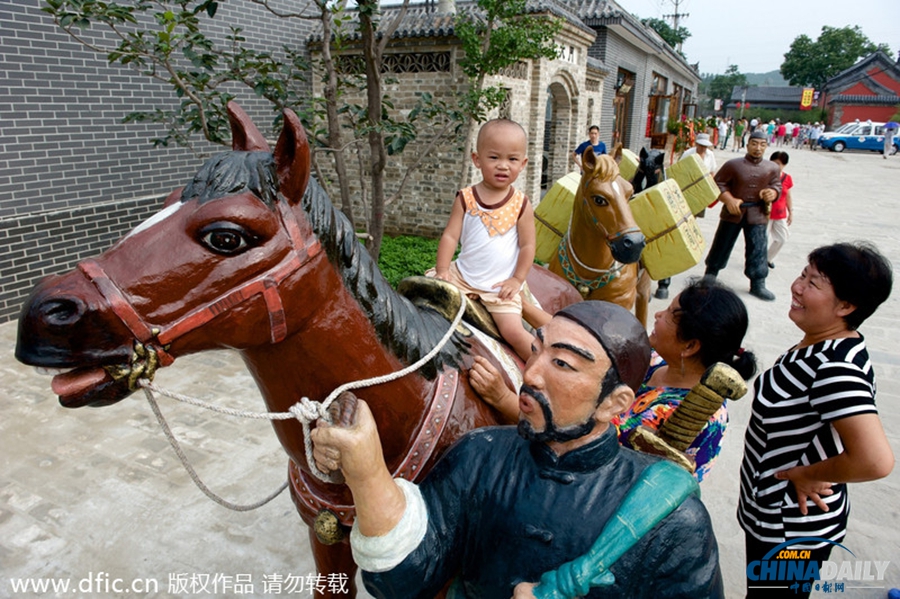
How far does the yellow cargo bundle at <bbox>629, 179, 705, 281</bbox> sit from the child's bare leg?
2.63 metres

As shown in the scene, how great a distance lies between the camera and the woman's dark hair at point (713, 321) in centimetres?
204

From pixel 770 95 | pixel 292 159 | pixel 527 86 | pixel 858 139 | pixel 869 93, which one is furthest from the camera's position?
pixel 770 95

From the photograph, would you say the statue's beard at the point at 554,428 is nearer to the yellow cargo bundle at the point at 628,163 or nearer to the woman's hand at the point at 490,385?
the woman's hand at the point at 490,385

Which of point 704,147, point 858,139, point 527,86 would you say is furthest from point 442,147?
point 858,139

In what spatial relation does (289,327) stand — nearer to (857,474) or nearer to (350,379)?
(350,379)

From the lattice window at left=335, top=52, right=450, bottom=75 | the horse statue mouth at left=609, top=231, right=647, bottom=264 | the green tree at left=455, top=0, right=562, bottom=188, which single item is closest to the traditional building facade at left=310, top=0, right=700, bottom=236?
the lattice window at left=335, top=52, right=450, bottom=75

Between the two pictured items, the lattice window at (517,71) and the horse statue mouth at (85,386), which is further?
the lattice window at (517,71)

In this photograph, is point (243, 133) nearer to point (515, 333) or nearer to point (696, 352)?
point (515, 333)

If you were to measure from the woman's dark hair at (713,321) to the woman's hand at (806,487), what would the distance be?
0.43 m

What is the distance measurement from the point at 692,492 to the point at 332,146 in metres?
4.44

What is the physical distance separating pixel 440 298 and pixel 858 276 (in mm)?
1431

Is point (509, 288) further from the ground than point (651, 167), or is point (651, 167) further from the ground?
point (651, 167)

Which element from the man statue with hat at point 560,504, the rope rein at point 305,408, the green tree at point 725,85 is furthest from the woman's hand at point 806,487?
the green tree at point 725,85

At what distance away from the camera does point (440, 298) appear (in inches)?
82.1
